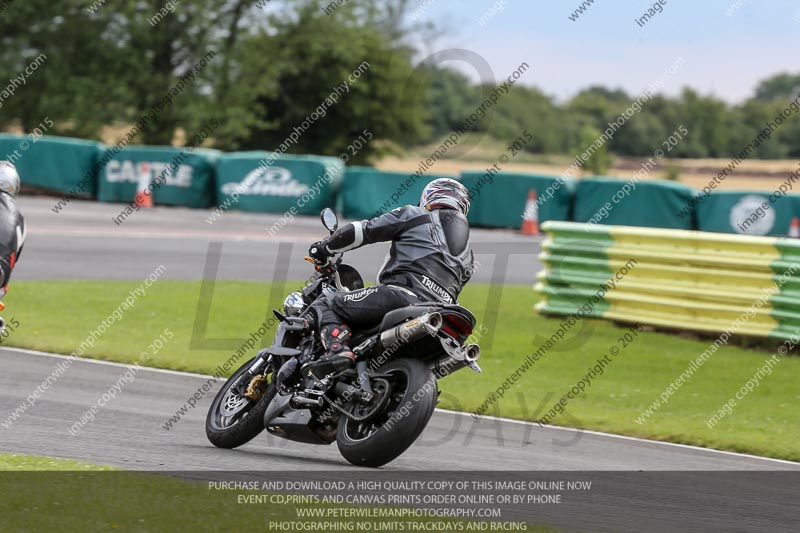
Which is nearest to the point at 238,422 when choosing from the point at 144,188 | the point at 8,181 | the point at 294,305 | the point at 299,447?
the point at 299,447

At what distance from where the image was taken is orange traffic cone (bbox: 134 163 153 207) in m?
28.5

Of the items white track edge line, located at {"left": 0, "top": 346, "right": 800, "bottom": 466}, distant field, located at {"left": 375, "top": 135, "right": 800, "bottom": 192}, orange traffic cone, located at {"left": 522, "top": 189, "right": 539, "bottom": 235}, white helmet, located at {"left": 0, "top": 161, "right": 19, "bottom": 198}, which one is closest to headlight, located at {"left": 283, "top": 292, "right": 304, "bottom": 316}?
white helmet, located at {"left": 0, "top": 161, "right": 19, "bottom": 198}

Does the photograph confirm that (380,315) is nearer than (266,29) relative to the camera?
Yes

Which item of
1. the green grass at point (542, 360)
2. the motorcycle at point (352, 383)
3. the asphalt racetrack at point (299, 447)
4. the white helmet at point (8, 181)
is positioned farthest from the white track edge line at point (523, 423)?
the white helmet at point (8, 181)

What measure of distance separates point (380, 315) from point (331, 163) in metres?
21.1

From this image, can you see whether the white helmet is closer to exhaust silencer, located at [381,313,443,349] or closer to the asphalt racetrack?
the asphalt racetrack

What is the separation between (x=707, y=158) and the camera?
66000 mm

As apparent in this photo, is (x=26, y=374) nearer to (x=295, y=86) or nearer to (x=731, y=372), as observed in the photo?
A: (x=731, y=372)

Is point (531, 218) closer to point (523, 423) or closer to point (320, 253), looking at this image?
point (523, 423)

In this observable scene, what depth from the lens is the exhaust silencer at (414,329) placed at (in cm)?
709

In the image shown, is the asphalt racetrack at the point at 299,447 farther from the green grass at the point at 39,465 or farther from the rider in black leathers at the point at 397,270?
the rider in black leathers at the point at 397,270
